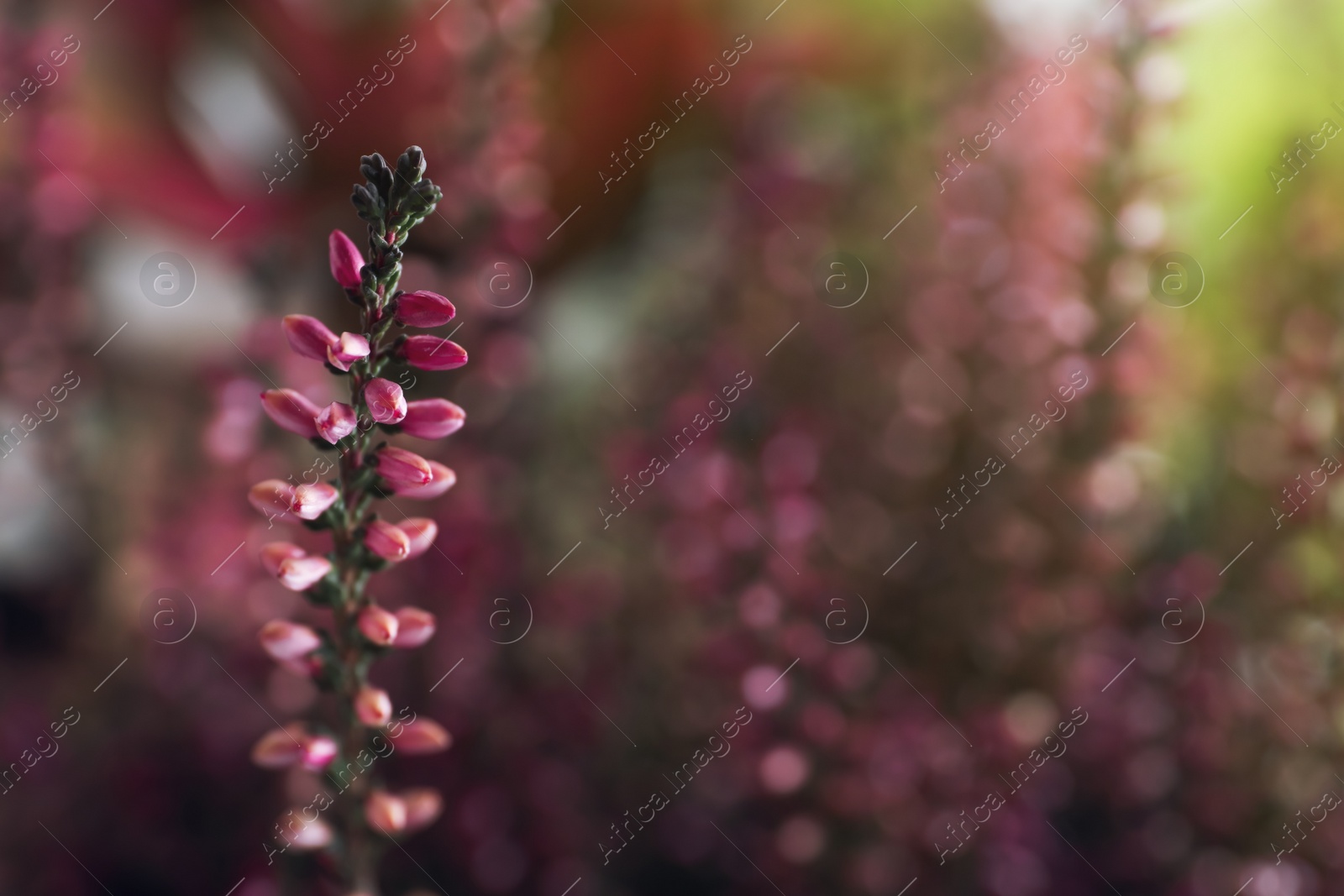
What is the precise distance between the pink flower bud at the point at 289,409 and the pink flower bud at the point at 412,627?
0.20 feet

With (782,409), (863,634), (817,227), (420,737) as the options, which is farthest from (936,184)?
(420,737)

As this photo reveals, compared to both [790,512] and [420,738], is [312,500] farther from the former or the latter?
[790,512]

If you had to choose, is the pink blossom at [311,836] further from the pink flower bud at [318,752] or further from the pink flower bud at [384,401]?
the pink flower bud at [384,401]

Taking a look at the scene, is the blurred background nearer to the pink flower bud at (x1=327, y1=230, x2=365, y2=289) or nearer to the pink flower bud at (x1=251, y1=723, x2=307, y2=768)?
the pink flower bud at (x1=251, y1=723, x2=307, y2=768)

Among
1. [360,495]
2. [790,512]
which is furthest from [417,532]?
[790,512]

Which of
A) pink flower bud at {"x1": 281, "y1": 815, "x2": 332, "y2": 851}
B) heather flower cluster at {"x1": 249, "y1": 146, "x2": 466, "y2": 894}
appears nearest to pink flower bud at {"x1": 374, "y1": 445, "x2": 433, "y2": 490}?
heather flower cluster at {"x1": 249, "y1": 146, "x2": 466, "y2": 894}

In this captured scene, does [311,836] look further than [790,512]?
No

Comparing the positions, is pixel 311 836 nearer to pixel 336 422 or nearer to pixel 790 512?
pixel 336 422

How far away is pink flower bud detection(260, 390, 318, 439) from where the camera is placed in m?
0.26

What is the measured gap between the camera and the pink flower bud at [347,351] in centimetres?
24

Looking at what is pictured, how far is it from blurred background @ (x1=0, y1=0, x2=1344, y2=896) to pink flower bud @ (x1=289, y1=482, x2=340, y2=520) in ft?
0.47

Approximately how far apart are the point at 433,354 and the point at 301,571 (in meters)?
0.06

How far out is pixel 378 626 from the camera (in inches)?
10.5

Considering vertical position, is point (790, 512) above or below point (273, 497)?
below
